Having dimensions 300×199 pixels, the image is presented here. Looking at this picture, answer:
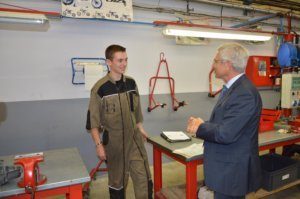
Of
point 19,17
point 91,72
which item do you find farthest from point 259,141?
point 19,17

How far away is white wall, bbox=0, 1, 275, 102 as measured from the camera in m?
2.95

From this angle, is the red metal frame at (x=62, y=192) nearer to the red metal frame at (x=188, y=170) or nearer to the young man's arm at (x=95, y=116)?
the young man's arm at (x=95, y=116)

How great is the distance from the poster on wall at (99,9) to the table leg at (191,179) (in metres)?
2.06

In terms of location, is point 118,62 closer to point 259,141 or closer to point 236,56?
point 236,56

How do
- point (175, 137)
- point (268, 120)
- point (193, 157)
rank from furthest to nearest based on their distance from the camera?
point (268, 120)
point (175, 137)
point (193, 157)

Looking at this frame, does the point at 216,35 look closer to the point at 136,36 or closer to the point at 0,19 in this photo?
the point at 136,36

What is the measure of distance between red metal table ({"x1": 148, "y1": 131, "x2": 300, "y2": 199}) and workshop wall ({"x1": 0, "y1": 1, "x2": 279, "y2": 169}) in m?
1.20

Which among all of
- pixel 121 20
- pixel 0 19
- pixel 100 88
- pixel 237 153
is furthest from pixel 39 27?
pixel 237 153

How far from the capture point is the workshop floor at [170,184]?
9.54 feet

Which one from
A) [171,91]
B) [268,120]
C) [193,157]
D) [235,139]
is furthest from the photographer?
[171,91]

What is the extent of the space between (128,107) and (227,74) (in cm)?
97

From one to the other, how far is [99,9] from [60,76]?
0.98 meters

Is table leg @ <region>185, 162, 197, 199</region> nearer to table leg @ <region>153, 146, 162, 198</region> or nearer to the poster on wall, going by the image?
table leg @ <region>153, 146, 162, 198</region>

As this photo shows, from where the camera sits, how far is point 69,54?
3.21m
